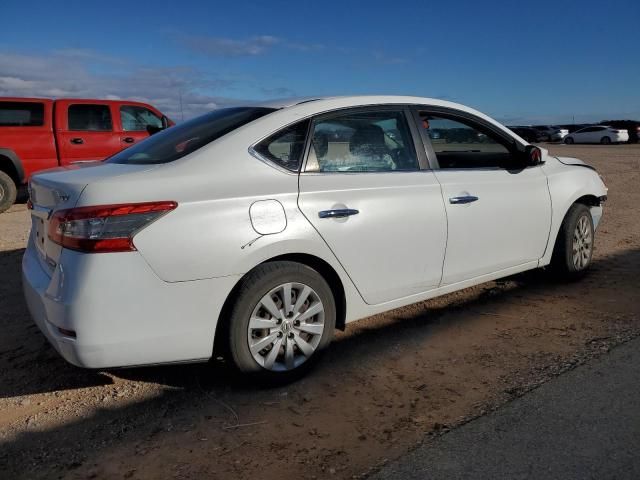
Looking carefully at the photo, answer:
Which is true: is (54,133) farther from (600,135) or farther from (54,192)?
(600,135)

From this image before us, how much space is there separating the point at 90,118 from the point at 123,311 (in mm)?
8405

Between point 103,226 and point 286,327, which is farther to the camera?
point 286,327

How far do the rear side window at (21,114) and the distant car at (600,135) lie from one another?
135 feet

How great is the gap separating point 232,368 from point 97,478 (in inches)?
34.7

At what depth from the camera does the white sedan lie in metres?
2.70

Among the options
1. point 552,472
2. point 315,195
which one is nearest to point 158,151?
point 315,195

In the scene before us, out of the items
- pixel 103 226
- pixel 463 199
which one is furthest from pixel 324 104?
pixel 103 226

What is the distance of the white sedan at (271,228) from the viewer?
2703mm

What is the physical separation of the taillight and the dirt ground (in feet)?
3.13

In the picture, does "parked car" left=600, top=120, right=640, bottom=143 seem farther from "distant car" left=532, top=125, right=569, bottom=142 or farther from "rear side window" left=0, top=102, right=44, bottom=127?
"rear side window" left=0, top=102, right=44, bottom=127

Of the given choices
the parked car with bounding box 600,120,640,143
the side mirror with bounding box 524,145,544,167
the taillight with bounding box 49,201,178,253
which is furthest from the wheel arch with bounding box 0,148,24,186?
the parked car with bounding box 600,120,640,143

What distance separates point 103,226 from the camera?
265 cm

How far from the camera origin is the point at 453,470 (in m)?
2.43

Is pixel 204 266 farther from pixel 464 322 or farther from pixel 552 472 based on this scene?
pixel 464 322
